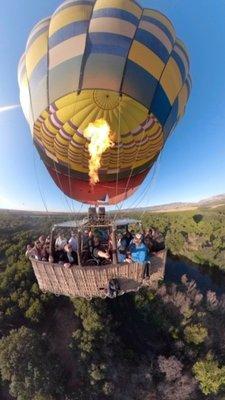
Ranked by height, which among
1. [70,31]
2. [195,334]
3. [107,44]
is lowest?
[195,334]

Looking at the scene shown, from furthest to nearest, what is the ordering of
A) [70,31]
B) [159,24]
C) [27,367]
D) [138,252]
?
[27,367], [159,24], [70,31], [138,252]

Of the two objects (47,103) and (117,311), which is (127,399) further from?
(47,103)

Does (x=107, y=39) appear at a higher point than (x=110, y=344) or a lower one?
higher

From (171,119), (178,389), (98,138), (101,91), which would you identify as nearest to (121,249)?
(98,138)

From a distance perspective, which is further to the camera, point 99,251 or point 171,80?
point 171,80

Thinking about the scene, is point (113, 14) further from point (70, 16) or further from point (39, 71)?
point (39, 71)

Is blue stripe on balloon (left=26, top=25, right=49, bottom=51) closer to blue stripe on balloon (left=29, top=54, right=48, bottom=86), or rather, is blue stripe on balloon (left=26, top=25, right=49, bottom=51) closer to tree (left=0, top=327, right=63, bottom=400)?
blue stripe on balloon (left=29, top=54, right=48, bottom=86)
